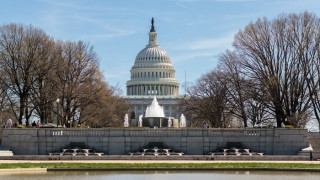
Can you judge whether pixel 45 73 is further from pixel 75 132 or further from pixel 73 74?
pixel 75 132

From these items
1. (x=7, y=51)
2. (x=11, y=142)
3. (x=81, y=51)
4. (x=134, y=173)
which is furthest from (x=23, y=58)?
(x=134, y=173)

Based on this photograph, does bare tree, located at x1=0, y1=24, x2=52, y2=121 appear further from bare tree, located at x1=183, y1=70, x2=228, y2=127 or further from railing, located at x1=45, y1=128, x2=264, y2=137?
bare tree, located at x1=183, y1=70, x2=228, y2=127

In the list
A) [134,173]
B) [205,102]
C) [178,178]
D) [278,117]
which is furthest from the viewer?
[205,102]

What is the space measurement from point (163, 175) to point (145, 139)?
23.1 m

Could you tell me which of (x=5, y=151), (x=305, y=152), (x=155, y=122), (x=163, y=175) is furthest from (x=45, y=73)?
(x=163, y=175)

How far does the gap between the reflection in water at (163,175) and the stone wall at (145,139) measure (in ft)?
67.3

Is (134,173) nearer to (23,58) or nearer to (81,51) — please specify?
(23,58)

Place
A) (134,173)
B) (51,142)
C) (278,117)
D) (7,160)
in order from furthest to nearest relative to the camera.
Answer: (278,117)
(51,142)
(7,160)
(134,173)

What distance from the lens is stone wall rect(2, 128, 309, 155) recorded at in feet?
205

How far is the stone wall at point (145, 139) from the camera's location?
62.4m

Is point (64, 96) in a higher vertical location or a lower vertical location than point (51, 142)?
higher

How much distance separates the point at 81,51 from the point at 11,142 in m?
29.5

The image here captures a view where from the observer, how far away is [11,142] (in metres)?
62.7

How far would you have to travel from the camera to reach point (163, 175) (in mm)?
39469
